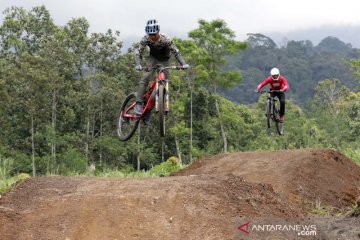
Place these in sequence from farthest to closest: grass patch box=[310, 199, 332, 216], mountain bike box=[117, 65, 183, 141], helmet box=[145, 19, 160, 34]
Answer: grass patch box=[310, 199, 332, 216], mountain bike box=[117, 65, 183, 141], helmet box=[145, 19, 160, 34]

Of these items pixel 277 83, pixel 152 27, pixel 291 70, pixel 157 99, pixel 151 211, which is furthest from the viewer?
pixel 291 70

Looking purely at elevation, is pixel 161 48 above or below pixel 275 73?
above

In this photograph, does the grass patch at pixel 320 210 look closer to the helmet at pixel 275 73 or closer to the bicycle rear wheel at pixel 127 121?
the helmet at pixel 275 73

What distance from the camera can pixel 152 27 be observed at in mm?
9820

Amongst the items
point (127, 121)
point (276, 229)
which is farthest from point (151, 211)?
point (127, 121)

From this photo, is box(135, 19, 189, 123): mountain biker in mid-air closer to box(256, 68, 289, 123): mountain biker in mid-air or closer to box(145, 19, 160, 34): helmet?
box(145, 19, 160, 34): helmet

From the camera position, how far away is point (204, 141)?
161ft

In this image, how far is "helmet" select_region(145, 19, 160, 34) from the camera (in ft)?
32.2

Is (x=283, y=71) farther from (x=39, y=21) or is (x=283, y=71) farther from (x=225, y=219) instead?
(x=225, y=219)

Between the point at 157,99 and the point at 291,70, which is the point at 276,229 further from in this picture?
the point at 291,70

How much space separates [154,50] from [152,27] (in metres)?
0.64

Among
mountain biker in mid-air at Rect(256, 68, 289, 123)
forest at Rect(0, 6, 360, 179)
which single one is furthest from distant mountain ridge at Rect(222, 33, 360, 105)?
mountain biker in mid-air at Rect(256, 68, 289, 123)

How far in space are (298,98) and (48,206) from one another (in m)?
132

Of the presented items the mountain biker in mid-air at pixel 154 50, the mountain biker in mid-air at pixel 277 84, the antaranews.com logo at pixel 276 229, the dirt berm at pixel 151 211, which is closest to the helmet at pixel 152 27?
the mountain biker in mid-air at pixel 154 50
